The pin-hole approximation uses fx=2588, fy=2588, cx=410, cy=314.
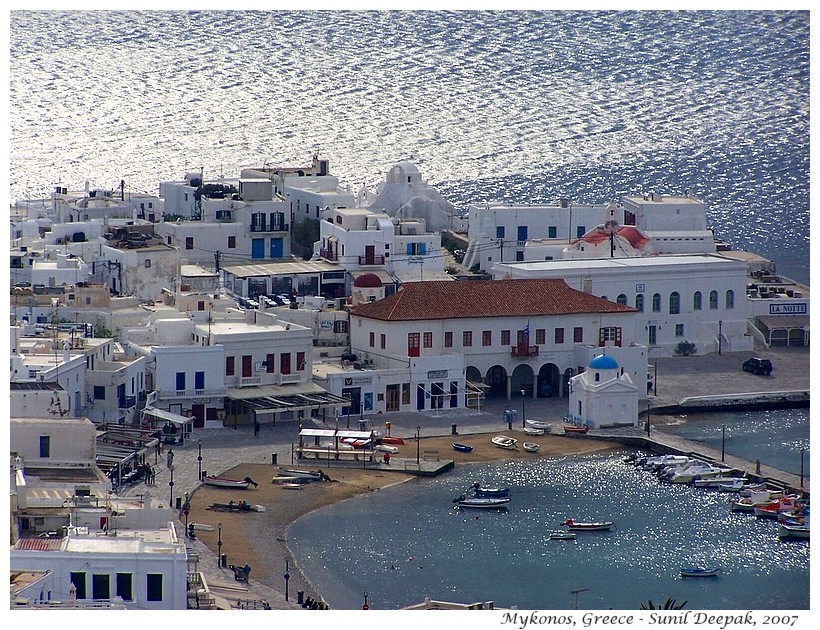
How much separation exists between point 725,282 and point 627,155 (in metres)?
45.5

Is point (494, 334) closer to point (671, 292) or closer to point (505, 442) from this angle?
point (505, 442)

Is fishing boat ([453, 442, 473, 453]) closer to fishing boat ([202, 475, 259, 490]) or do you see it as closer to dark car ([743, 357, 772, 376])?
fishing boat ([202, 475, 259, 490])

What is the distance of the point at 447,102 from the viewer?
144875 mm

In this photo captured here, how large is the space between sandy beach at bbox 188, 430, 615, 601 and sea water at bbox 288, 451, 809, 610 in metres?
0.49

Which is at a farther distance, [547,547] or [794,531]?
[794,531]

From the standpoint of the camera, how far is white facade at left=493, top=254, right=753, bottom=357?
81.7m

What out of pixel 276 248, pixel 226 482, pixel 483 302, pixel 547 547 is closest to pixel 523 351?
pixel 483 302

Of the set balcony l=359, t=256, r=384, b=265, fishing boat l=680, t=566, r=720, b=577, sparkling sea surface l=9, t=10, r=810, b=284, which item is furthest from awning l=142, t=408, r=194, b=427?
sparkling sea surface l=9, t=10, r=810, b=284

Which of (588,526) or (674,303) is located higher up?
(674,303)

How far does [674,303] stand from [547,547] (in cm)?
2468

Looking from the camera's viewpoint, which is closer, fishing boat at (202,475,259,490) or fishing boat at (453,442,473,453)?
fishing boat at (202,475,259,490)

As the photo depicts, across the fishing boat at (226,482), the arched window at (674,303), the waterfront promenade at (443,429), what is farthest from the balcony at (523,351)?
the fishing boat at (226,482)

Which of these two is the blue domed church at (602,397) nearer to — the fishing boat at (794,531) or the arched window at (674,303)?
the arched window at (674,303)

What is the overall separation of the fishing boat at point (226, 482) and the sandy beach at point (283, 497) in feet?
0.60
